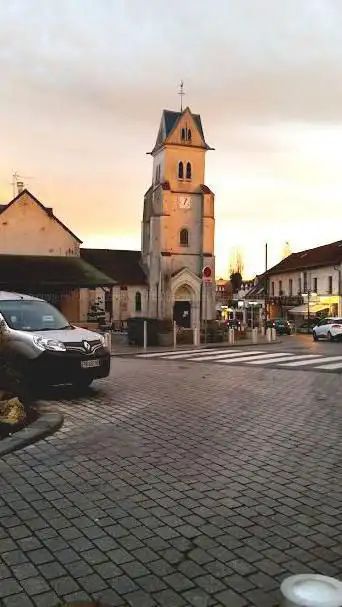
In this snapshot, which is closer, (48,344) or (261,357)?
(48,344)

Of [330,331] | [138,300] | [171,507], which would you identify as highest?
[138,300]

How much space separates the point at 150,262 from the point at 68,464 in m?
55.3

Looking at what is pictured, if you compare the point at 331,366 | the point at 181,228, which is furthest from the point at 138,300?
the point at 331,366

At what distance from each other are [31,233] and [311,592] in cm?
3956

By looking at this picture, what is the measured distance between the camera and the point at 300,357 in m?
18.4

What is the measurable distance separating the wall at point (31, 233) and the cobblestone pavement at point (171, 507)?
107 ft

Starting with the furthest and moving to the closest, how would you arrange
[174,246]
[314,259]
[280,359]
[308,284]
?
[314,259]
[308,284]
[174,246]
[280,359]

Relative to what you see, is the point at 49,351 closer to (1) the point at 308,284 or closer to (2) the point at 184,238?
(2) the point at 184,238

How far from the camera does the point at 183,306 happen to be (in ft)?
196

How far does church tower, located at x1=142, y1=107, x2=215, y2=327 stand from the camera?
58.7m

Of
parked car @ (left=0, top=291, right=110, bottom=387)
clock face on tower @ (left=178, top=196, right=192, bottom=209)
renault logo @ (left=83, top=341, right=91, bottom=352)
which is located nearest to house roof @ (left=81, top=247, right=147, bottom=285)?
clock face on tower @ (left=178, top=196, right=192, bottom=209)

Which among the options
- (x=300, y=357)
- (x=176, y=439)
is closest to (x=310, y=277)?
(x=300, y=357)

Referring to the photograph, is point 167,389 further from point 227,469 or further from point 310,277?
point 310,277

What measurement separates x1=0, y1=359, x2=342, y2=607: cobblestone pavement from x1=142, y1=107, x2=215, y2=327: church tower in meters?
50.3
